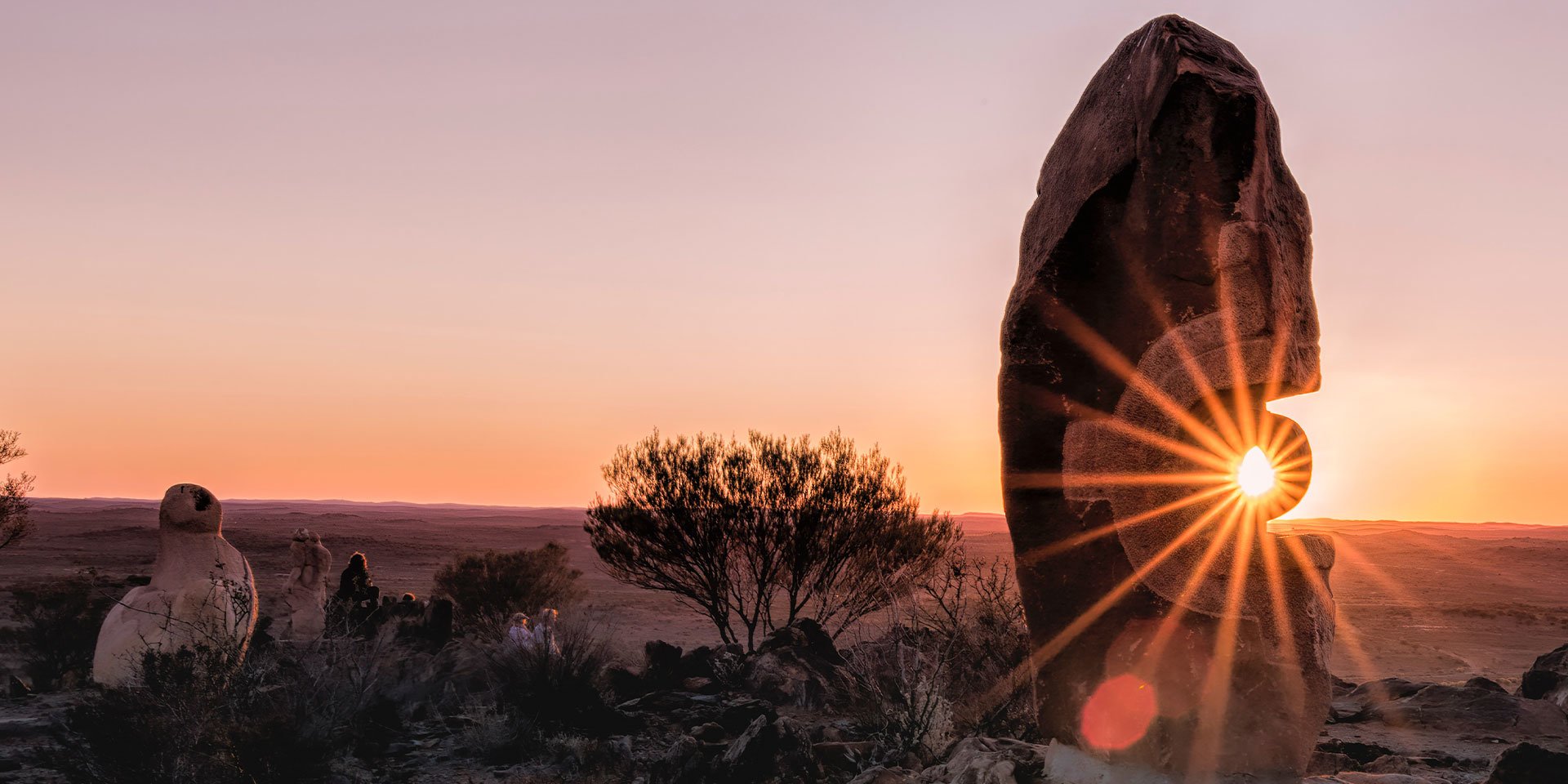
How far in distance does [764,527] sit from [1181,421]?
1110cm

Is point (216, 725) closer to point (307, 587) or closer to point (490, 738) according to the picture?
point (490, 738)

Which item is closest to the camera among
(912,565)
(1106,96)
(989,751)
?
(1106,96)

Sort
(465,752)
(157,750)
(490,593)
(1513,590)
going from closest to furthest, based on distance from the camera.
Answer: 1. (157,750)
2. (465,752)
3. (490,593)
4. (1513,590)

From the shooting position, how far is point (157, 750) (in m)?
8.32

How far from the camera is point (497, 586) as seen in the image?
1816 centimetres

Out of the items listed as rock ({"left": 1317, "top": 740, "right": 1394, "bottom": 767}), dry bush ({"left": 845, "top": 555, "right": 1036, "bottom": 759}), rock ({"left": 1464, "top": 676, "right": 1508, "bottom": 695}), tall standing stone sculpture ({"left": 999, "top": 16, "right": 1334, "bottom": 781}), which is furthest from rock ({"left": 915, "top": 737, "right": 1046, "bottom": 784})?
rock ({"left": 1464, "top": 676, "right": 1508, "bottom": 695})

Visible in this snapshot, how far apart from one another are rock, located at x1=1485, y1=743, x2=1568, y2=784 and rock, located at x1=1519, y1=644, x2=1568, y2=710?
4907 millimetres

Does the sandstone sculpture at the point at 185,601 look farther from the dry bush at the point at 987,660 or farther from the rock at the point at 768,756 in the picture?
the dry bush at the point at 987,660

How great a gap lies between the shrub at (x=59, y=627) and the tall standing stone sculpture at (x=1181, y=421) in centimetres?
1256

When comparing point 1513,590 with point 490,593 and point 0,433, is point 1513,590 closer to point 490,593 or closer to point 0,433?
point 490,593

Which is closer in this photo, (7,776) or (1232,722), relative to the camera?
(1232,722)

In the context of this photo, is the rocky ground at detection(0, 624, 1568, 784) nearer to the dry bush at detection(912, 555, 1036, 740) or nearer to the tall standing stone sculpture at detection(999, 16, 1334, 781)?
the tall standing stone sculpture at detection(999, 16, 1334, 781)

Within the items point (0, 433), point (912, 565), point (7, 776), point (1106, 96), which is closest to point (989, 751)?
point (1106, 96)

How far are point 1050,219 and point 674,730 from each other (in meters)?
7.29
